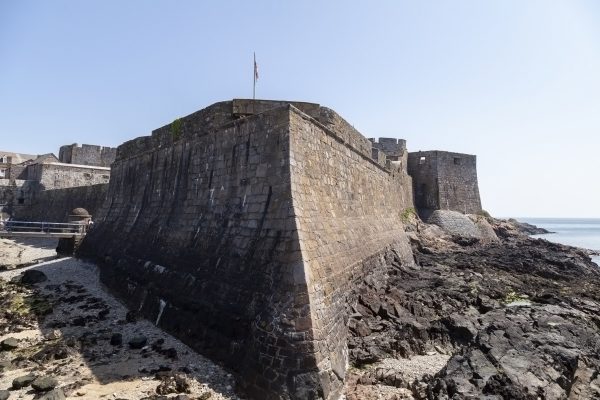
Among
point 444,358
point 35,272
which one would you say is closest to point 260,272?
point 444,358

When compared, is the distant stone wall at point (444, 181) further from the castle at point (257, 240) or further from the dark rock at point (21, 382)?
the dark rock at point (21, 382)

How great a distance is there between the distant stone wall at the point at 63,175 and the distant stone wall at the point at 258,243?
23.1 meters

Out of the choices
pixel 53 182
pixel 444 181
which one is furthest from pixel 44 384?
pixel 444 181

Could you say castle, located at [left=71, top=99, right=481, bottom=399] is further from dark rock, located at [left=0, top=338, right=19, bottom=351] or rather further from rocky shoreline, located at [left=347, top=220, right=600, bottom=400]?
dark rock, located at [left=0, top=338, right=19, bottom=351]

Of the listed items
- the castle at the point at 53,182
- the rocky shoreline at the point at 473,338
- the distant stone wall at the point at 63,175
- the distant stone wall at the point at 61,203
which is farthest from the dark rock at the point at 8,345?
the distant stone wall at the point at 63,175

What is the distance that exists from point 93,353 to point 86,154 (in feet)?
108

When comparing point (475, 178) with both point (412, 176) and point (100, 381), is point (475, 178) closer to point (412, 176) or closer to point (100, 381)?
point (412, 176)

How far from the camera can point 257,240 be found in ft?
26.7

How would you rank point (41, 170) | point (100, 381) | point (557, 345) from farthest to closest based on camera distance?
point (41, 170) < point (557, 345) < point (100, 381)

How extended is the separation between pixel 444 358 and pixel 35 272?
1593cm

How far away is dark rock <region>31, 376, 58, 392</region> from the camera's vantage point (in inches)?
265

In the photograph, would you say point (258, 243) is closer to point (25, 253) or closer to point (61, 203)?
point (25, 253)

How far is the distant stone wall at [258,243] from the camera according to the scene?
21.9 feet

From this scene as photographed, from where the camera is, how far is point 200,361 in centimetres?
778
